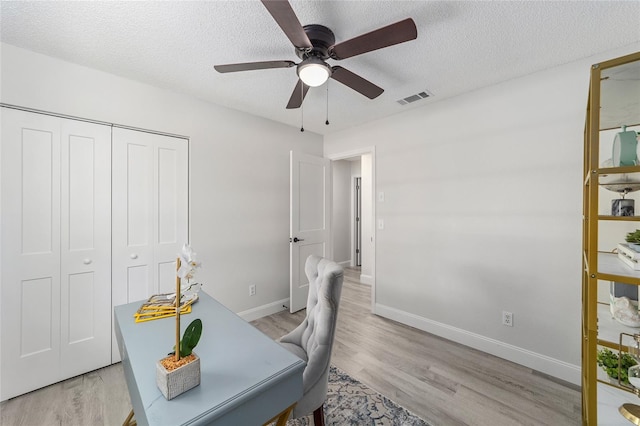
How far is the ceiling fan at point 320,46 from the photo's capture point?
3.90 feet

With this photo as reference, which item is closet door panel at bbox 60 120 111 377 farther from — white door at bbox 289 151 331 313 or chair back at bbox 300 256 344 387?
chair back at bbox 300 256 344 387

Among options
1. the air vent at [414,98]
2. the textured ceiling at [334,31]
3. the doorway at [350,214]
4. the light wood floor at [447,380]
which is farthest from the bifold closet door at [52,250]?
the doorway at [350,214]

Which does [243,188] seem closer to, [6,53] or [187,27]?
[187,27]

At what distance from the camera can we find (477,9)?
1.47 meters

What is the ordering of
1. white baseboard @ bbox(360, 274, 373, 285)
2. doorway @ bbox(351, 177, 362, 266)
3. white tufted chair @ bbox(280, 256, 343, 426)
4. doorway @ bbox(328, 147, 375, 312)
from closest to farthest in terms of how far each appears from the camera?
white tufted chair @ bbox(280, 256, 343, 426), white baseboard @ bbox(360, 274, 373, 285), doorway @ bbox(328, 147, 375, 312), doorway @ bbox(351, 177, 362, 266)

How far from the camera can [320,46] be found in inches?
62.8

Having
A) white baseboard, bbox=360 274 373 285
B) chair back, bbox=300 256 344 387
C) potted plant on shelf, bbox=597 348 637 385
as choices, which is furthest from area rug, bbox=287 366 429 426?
white baseboard, bbox=360 274 373 285

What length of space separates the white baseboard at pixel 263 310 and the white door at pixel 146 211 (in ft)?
3.01

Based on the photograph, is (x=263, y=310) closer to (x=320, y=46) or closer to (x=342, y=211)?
(x=320, y=46)

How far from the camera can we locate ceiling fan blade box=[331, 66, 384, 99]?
5.33ft

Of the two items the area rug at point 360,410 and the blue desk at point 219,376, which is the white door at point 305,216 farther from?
the blue desk at point 219,376

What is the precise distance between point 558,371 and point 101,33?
4233 millimetres

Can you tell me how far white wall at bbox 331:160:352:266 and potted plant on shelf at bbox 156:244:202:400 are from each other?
183 inches

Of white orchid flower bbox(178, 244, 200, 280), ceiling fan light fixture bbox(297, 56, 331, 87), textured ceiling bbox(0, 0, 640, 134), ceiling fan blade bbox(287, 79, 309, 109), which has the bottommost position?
white orchid flower bbox(178, 244, 200, 280)
